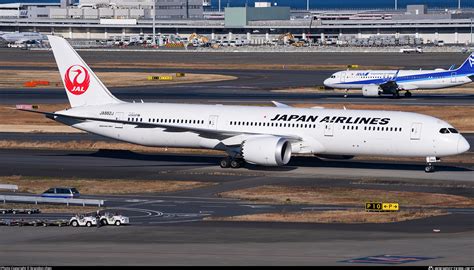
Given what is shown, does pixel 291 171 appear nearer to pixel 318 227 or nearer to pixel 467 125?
pixel 318 227

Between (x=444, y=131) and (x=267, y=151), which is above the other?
(x=444, y=131)

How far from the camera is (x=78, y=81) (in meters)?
81.0

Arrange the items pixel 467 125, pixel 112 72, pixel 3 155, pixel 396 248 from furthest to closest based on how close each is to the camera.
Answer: pixel 112 72 < pixel 467 125 < pixel 3 155 < pixel 396 248

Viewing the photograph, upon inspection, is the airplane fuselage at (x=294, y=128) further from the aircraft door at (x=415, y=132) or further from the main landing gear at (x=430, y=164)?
the main landing gear at (x=430, y=164)

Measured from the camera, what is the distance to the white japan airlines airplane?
72.9 m

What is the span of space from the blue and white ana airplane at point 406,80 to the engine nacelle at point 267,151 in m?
63.6

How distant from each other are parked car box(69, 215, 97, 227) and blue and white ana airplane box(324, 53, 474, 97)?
86.2m

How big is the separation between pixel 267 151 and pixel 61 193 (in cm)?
1596

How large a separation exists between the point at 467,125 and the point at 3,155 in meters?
43.0

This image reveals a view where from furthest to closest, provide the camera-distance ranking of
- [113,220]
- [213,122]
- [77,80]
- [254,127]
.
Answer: [77,80]
[213,122]
[254,127]
[113,220]

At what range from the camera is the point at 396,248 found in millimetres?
45906

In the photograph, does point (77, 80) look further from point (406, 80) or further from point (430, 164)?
point (406, 80)

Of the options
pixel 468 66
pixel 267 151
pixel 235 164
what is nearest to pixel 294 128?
pixel 267 151

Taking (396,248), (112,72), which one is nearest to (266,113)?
(396,248)
